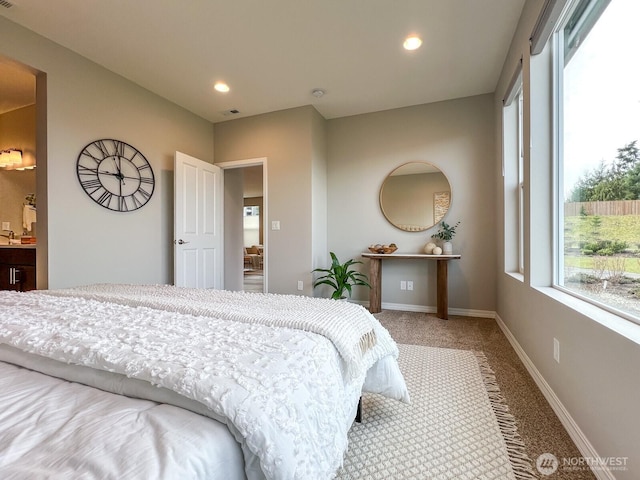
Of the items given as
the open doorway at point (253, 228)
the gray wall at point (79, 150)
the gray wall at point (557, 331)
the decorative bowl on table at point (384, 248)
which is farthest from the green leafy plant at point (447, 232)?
the open doorway at point (253, 228)

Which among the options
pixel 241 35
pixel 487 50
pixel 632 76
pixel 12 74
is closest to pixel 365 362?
pixel 632 76

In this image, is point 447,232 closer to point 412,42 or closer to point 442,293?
point 442,293

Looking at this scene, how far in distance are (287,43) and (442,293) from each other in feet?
9.72

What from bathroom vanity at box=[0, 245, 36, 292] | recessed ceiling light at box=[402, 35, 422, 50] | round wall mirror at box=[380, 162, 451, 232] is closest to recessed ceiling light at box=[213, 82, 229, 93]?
recessed ceiling light at box=[402, 35, 422, 50]

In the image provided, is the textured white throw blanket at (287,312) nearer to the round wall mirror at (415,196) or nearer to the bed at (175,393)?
the bed at (175,393)

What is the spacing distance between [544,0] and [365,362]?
7.63ft

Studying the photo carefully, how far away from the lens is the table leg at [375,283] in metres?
3.69

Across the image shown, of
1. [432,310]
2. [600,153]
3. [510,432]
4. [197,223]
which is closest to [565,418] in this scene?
[510,432]

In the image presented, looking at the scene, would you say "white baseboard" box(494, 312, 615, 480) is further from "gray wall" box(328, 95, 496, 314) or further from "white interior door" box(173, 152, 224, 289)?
"white interior door" box(173, 152, 224, 289)

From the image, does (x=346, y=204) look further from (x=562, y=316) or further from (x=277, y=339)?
(x=277, y=339)

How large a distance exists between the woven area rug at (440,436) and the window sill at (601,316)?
25.2 inches

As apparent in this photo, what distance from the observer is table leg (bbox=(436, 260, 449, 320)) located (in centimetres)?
340

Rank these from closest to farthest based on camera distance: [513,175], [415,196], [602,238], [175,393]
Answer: [175,393] → [602,238] → [513,175] → [415,196]

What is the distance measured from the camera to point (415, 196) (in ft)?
12.5
